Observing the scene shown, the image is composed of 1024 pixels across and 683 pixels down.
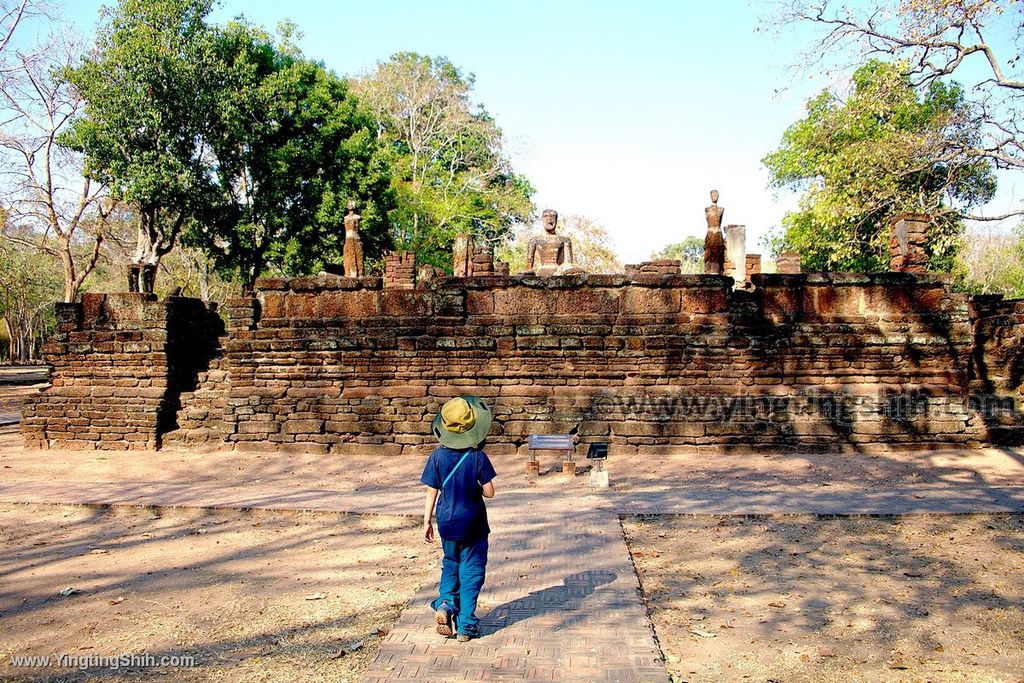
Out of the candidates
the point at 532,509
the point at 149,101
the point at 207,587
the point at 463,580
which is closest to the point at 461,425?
the point at 463,580

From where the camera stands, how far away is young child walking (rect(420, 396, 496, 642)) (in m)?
3.70

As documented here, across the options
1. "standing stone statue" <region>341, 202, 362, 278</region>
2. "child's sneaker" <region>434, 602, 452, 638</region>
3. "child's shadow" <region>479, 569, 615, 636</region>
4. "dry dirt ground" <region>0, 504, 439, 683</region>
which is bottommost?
"dry dirt ground" <region>0, 504, 439, 683</region>

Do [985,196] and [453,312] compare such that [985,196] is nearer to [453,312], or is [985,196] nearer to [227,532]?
[453,312]

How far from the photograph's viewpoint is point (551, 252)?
11242 millimetres

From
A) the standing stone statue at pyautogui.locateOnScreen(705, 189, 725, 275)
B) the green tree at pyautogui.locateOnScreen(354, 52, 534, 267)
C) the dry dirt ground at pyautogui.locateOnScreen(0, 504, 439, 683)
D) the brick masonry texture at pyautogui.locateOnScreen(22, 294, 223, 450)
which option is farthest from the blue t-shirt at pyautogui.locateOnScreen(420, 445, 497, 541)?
the green tree at pyautogui.locateOnScreen(354, 52, 534, 267)

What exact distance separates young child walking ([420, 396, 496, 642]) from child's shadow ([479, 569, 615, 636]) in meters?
0.21

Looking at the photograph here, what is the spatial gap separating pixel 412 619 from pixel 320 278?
697cm

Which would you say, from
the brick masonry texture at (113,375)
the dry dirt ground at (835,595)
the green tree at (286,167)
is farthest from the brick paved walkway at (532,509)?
the green tree at (286,167)

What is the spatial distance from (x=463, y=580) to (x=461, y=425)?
78cm

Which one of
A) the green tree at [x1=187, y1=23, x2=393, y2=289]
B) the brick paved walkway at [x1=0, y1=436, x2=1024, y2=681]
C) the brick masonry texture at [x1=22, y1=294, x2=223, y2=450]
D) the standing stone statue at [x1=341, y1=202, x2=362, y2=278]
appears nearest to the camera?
the brick paved walkway at [x1=0, y1=436, x2=1024, y2=681]

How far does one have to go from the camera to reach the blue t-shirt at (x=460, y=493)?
3.70 metres

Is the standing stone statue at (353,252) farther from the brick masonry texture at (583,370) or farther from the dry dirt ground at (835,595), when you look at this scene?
the dry dirt ground at (835,595)

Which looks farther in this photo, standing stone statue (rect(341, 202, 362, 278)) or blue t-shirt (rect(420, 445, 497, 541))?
standing stone statue (rect(341, 202, 362, 278))

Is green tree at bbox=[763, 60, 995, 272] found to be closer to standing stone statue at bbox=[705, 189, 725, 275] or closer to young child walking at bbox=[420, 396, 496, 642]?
standing stone statue at bbox=[705, 189, 725, 275]
